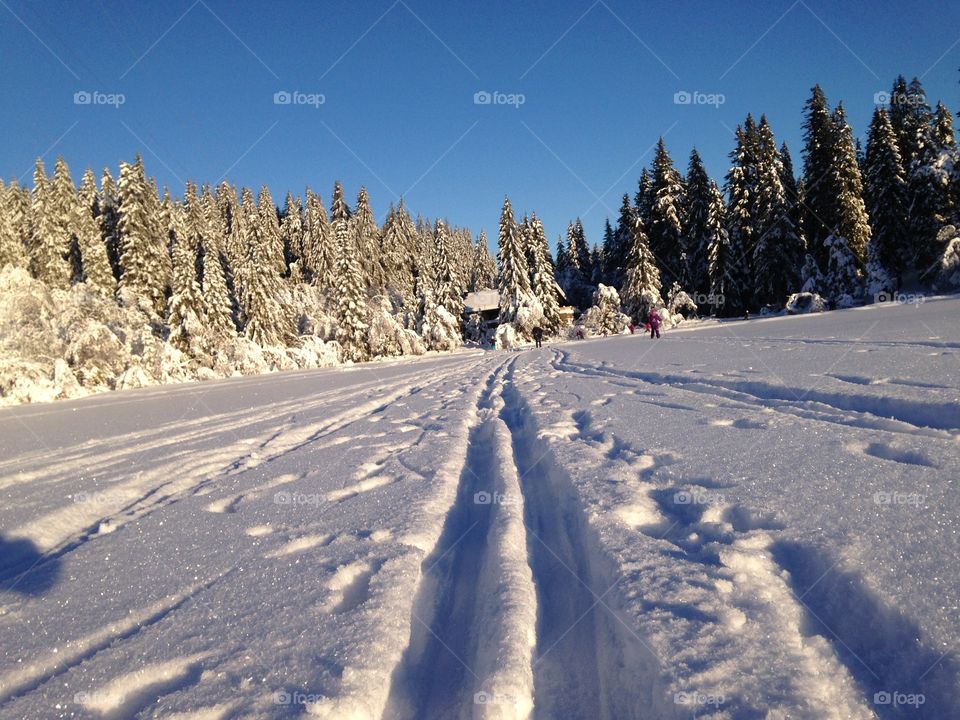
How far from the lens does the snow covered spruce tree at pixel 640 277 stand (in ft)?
117

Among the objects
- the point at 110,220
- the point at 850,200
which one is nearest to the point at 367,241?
the point at 110,220

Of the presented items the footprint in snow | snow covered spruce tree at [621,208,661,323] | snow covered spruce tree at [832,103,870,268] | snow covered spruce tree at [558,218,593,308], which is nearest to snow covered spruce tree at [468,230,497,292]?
snow covered spruce tree at [558,218,593,308]

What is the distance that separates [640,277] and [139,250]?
128 ft

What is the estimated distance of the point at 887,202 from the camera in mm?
30547

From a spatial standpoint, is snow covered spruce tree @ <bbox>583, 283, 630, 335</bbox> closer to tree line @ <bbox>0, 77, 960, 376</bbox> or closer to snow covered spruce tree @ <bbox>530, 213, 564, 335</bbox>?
tree line @ <bbox>0, 77, 960, 376</bbox>

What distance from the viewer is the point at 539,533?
3.06 metres

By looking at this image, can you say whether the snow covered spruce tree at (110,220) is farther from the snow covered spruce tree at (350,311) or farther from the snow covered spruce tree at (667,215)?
the snow covered spruce tree at (667,215)

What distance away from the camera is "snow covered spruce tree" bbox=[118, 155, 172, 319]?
36.0m

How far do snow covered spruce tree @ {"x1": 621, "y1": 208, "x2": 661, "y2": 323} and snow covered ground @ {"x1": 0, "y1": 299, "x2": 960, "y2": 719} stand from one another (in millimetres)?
31799

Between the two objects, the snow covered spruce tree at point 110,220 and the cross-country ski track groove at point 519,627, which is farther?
the snow covered spruce tree at point 110,220

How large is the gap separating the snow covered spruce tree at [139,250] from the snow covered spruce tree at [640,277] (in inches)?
1424

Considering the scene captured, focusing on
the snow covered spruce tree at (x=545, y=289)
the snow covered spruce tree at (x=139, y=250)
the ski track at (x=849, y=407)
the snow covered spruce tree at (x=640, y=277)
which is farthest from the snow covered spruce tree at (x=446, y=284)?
the ski track at (x=849, y=407)

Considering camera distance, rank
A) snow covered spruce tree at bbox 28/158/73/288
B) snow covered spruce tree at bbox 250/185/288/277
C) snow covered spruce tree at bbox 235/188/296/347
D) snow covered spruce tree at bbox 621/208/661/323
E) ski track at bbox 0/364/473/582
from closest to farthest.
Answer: ski track at bbox 0/364/473/582
snow covered spruce tree at bbox 235/188/296/347
snow covered spruce tree at bbox 621/208/661/323
snow covered spruce tree at bbox 28/158/73/288
snow covered spruce tree at bbox 250/185/288/277

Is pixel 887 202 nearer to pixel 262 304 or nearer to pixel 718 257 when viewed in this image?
pixel 718 257
